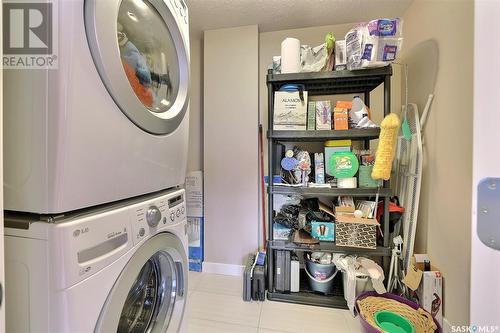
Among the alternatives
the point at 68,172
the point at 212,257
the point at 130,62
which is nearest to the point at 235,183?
the point at 212,257

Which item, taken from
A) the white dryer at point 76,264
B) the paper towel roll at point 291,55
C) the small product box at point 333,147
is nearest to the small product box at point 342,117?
the small product box at point 333,147

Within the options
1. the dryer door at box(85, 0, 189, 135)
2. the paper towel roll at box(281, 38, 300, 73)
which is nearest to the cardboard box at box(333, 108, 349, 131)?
the paper towel roll at box(281, 38, 300, 73)

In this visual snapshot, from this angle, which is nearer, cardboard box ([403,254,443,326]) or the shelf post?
cardboard box ([403,254,443,326])

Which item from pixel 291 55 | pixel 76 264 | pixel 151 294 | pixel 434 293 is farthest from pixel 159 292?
pixel 291 55

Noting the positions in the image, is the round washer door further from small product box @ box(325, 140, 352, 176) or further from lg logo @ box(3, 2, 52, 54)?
small product box @ box(325, 140, 352, 176)

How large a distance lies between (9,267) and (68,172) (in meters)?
0.26

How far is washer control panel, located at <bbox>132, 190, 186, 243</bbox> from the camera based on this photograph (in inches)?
26.6

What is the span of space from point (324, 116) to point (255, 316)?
145 centimetres

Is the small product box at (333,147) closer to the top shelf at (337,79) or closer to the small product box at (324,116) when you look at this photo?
the small product box at (324,116)

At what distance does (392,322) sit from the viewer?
1.33m

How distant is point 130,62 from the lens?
2.29 ft

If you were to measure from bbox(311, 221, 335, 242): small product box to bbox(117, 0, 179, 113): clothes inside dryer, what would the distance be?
4.26 ft

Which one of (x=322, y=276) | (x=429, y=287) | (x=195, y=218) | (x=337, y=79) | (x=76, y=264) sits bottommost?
(x=322, y=276)

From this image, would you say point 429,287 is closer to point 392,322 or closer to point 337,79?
point 392,322
